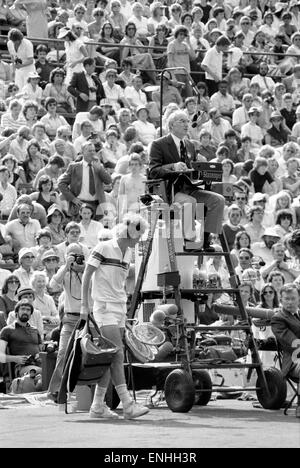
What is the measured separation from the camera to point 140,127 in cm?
2378

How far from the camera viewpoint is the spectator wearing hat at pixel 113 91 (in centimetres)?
Answer: 2461

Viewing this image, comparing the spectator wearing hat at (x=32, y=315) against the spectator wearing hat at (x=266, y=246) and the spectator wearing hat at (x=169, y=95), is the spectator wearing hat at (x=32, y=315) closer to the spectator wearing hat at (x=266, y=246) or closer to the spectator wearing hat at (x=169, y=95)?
the spectator wearing hat at (x=266, y=246)

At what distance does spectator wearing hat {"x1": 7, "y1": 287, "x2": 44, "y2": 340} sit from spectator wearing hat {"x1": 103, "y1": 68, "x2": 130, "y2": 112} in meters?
8.39

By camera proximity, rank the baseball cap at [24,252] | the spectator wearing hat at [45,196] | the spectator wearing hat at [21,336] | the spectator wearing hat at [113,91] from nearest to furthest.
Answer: the spectator wearing hat at [21,336]
the baseball cap at [24,252]
the spectator wearing hat at [45,196]
the spectator wearing hat at [113,91]

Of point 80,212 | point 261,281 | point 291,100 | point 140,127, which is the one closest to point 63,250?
point 80,212

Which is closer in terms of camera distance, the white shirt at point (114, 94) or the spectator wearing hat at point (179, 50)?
the white shirt at point (114, 94)

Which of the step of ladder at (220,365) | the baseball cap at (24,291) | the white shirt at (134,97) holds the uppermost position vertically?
the white shirt at (134,97)

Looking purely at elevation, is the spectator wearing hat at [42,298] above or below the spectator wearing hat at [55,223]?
below

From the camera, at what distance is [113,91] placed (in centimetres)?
2488

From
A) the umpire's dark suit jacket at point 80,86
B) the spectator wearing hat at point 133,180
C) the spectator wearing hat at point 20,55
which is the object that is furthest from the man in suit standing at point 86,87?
the spectator wearing hat at point 133,180

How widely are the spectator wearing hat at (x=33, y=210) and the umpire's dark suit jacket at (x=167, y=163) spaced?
5896 millimetres

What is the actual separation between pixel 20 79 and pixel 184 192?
10.5 m

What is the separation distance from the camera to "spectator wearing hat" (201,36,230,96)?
2679cm

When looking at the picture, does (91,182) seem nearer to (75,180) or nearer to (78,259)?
(75,180)
